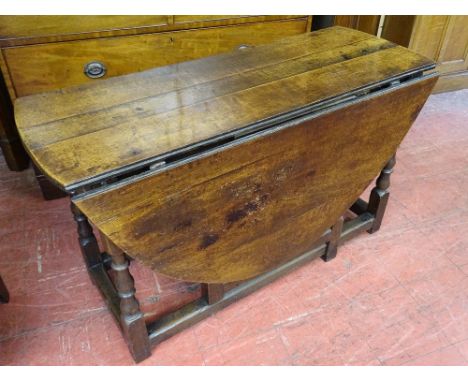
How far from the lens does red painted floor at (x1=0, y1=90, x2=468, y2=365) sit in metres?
1.50

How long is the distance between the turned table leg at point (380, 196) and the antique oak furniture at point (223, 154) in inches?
1.9

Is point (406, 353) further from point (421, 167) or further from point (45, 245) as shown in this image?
point (45, 245)

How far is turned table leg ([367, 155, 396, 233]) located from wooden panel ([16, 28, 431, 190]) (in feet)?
1.45

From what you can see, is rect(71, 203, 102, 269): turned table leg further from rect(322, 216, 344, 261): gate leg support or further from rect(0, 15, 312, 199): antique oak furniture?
rect(322, 216, 344, 261): gate leg support

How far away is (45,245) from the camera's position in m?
1.90

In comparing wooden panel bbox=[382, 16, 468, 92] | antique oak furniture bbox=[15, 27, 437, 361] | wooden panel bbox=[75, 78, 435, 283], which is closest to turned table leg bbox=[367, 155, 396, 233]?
antique oak furniture bbox=[15, 27, 437, 361]

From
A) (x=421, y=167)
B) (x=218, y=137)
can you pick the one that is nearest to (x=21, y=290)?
(x=218, y=137)

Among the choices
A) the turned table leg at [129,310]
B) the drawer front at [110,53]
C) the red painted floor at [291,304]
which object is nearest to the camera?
the turned table leg at [129,310]

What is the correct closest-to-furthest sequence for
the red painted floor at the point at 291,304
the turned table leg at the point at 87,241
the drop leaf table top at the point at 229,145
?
the drop leaf table top at the point at 229,145 < the red painted floor at the point at 291,304 < the turned table leg at the point at 87,241

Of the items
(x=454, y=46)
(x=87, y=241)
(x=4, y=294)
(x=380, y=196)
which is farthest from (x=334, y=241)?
(x=454, y=46)

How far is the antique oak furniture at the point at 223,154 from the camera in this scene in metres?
1.11

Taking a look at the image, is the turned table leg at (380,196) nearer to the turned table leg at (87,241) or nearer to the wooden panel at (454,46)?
the turned table leg at (87,241)

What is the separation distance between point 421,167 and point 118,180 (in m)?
1.83

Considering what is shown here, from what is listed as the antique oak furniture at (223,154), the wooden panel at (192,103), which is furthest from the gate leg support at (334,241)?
the wooden panel at (192,103)
